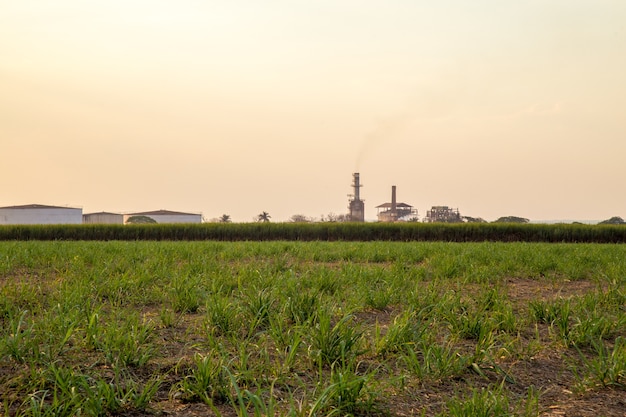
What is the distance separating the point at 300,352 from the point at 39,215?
173ft

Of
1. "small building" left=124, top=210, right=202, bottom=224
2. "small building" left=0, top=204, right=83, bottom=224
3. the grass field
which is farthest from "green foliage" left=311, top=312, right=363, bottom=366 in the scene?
"small building" left=0, top=204, right=83, bottom=224

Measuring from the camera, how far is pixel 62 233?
27250 mm

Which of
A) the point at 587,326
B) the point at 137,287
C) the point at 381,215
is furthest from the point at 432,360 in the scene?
the point at 381,215

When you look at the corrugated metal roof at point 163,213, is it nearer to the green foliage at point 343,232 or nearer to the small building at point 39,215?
the small building at point 39,215

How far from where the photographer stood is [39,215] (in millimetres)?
48781

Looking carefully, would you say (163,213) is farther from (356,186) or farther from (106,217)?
(356,186)

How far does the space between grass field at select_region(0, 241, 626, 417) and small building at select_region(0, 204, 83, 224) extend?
47134 millimetres

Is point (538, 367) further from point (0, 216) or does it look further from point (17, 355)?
point (0, 216)

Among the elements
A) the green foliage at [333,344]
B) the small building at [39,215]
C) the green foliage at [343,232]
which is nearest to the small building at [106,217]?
the small building at [39,215]

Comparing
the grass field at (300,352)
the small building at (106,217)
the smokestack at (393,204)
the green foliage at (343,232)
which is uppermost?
the smokestack at (393,204)

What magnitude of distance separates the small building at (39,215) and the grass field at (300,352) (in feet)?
155

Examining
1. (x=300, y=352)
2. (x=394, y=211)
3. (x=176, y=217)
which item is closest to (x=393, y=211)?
(x=394, y=211)

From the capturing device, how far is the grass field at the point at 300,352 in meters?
2.87

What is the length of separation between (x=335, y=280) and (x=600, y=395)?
3458mm
